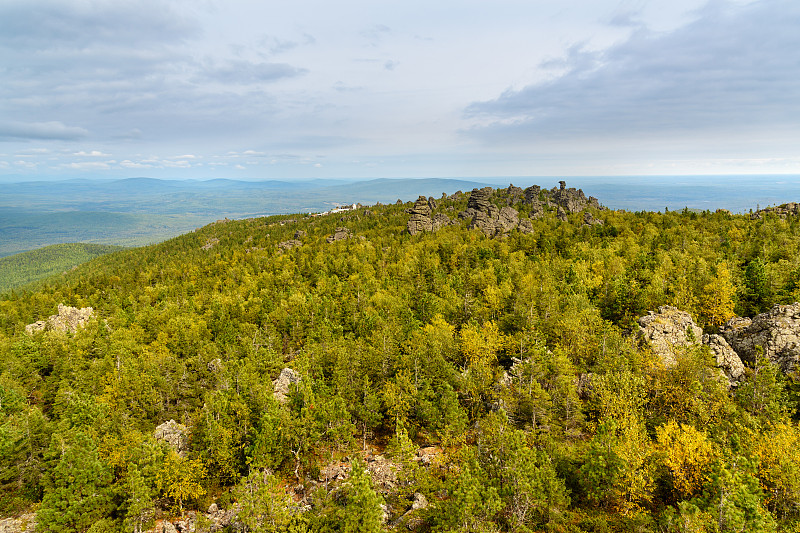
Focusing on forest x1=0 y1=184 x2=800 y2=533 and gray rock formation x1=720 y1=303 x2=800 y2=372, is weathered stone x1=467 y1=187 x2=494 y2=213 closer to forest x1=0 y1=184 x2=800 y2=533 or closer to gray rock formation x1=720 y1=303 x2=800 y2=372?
forest x1=0 y1=184 x2=800 y2=533

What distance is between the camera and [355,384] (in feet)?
164

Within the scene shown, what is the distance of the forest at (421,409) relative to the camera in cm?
3073

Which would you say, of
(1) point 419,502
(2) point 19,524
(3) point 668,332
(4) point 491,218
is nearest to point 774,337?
(3) point 668,332

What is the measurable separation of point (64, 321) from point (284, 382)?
59793 millimetres

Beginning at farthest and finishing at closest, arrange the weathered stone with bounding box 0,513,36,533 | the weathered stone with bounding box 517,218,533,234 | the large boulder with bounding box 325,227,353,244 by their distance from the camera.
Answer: the large boulder with bounding box 325,227,353,244 → the weathered stone with bounding box 517,218,533,234 → the weathered stone with bounding box 0,513,36,533

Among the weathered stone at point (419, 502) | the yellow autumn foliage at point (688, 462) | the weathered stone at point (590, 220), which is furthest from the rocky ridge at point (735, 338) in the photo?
the weathered stone at point (590, 220)

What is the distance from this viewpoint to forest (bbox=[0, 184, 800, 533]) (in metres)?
30.7

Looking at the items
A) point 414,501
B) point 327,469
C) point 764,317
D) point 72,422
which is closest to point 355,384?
point 327,469

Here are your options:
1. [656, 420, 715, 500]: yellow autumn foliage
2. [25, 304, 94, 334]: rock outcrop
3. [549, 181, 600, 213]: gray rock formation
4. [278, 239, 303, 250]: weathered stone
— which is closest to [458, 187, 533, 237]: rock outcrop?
[549, 181, 600, 213]: gray rock formation

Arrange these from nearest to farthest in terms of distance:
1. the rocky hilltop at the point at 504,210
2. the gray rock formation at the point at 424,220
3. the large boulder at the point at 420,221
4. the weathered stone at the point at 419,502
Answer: the weathered stone at the point at 419,502
the rocky hilltop at the point at 504,210
the large boulder at the point at 420,221
the gray rock formation at the point at 424,220

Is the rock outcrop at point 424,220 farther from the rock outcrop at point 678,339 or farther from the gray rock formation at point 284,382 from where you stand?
the rock outcrop at point 678,339

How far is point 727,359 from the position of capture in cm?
4856

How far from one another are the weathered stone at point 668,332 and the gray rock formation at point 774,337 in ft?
15.3

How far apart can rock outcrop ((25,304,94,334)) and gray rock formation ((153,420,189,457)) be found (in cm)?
4685
